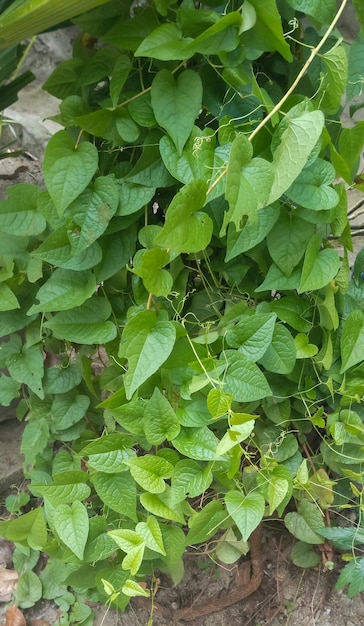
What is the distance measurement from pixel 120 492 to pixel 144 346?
0.27 m

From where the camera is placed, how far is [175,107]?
2.05 feet

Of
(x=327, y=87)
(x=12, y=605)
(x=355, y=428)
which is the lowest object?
(x=12, y=605)

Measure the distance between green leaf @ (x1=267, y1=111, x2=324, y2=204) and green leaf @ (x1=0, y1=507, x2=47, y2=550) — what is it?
0.69 m

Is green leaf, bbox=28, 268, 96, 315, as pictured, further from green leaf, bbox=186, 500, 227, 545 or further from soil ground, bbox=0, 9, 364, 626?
soil ground, bbox=0, 9, 364, 626

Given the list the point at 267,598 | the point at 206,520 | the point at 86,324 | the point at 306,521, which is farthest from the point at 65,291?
the point at 267,598

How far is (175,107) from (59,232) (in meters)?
0.22

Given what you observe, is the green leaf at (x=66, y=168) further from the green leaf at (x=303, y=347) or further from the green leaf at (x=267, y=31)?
the green leaf at (x=303, y=347)

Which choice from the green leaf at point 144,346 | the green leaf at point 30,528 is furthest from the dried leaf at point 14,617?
the green leaf at point 144,346

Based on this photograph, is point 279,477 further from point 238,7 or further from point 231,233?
point 238,7

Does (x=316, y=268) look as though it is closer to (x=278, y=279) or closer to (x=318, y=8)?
(x=278, y=279)

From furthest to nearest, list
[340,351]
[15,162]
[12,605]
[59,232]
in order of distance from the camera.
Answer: [15,162]
[12,605]
[340,351]
[59,232]

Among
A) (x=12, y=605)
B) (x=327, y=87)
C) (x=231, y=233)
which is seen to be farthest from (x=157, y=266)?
(x=12, y=605)

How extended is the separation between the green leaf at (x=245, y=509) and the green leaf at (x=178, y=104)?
1.56ft

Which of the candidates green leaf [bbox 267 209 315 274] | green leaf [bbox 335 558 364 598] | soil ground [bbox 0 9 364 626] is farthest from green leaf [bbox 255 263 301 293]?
soil ground [bbox 0 9 364 626]
